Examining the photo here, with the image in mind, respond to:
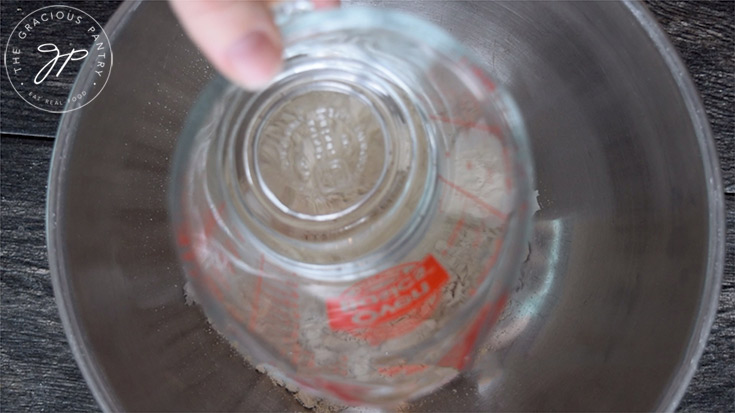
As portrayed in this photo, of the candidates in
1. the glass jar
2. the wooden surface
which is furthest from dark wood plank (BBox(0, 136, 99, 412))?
the glass jar

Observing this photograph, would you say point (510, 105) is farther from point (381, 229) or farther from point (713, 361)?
point (713, 361)

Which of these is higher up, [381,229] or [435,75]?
[435,75]

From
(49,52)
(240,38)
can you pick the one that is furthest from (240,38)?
(49,52)

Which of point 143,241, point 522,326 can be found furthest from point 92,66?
point 522,326

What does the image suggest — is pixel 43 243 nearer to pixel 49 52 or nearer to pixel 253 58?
pixel 49 52

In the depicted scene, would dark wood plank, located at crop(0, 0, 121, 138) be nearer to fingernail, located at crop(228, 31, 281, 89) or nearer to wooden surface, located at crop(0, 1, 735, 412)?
wooden surface, located at crop(0, 1, 735, 412)

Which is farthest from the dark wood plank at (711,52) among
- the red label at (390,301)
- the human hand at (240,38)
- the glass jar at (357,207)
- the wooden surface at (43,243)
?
the human hand at (240,38)
